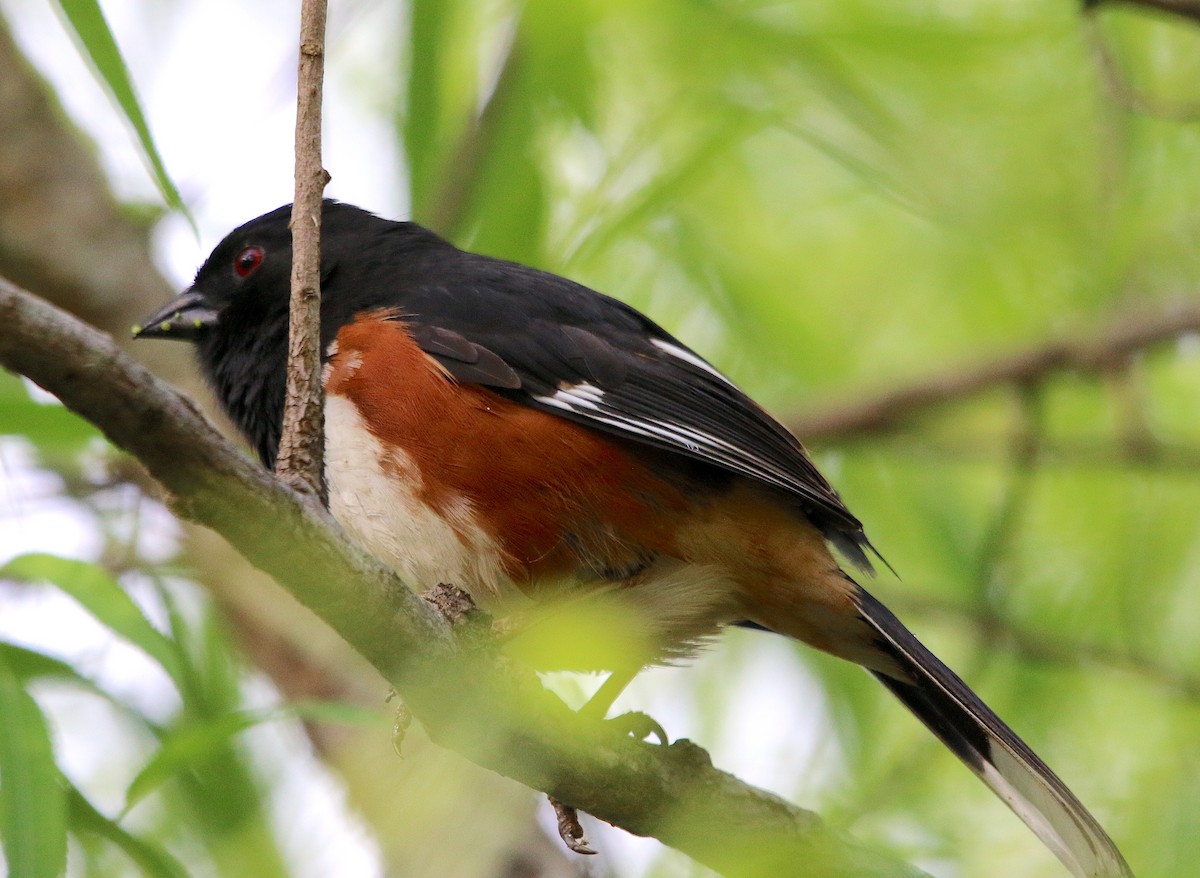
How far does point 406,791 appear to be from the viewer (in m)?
3.07

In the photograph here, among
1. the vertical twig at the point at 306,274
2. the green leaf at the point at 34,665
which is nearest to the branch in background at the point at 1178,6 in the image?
the vertical twig at the point at 306,274

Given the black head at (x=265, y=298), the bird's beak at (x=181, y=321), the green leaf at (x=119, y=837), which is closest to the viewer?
the green leaf at (x=119, y=837)

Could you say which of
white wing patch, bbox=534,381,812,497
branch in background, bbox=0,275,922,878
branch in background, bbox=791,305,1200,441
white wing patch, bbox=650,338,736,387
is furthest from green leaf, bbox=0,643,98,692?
branch in background, bbox=791,305,1200,441

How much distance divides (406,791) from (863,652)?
1129 mm

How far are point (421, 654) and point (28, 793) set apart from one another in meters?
0.68

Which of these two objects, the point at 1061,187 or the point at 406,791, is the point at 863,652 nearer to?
the point at 406,791

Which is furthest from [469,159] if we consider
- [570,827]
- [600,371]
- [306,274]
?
[570,827]

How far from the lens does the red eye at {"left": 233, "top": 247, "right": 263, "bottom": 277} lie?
3318mm

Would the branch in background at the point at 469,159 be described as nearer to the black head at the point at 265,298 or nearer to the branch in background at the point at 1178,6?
the black head at the point at 265,298

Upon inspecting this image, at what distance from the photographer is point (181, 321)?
328 cm

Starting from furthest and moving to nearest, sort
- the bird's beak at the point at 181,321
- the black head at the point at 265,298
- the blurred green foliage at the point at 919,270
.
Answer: the blurred green foliage at the point at 919,270 < the bird's beak at the point at 181,321 < the black head at the point at 265,298

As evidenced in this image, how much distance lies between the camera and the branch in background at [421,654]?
145 centimetres

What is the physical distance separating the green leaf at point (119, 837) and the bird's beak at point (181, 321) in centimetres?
127

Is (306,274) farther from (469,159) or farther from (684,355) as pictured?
(469,159)
